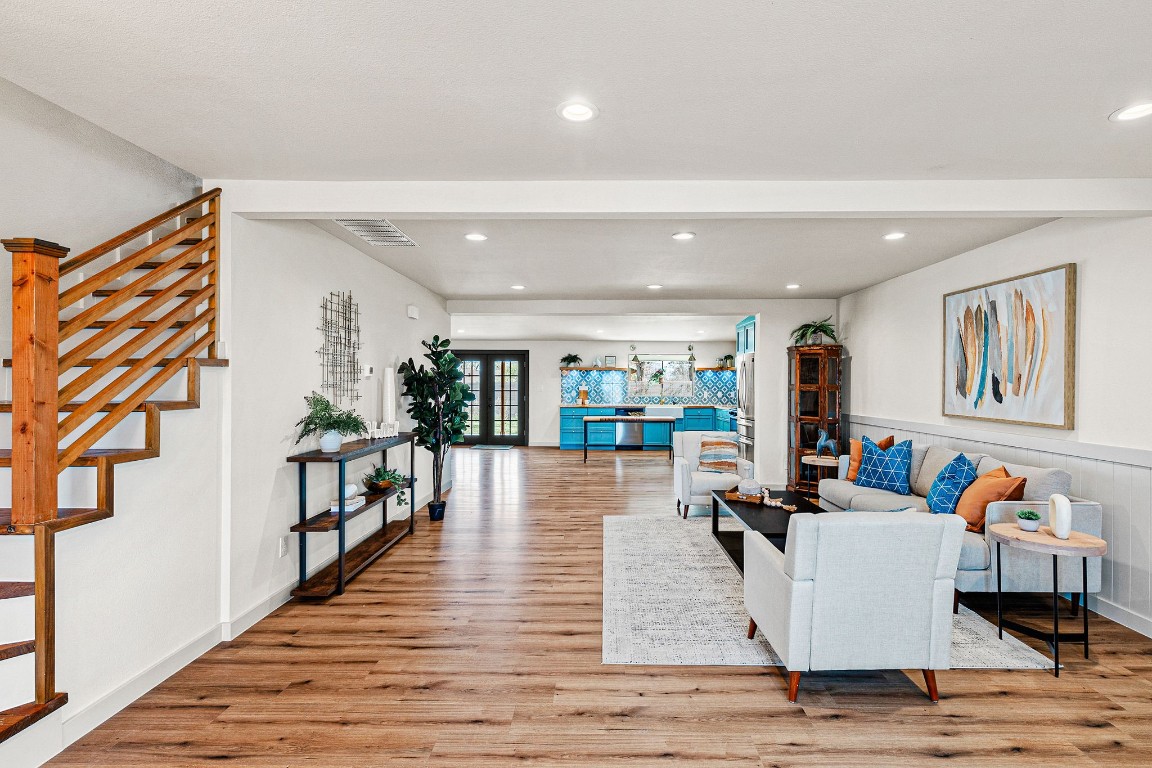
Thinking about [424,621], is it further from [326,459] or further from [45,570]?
[45,570]

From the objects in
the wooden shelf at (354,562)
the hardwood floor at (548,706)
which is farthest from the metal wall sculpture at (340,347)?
the hardwood floor at (548,706)

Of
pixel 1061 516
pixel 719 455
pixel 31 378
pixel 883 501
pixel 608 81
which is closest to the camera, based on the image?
pixel 31 378

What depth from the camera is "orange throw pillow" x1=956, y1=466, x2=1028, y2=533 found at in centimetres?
340

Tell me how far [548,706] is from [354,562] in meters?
2.21

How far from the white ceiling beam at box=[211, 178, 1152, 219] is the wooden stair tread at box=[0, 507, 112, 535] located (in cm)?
167

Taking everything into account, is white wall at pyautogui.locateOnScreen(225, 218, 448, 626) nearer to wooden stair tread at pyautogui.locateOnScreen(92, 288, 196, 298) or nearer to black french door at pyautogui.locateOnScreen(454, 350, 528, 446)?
wooden stair tread at pyautogui.locateOnScreen(92, 288, 196, 298)

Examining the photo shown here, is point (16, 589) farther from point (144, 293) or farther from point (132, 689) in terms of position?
point (144, 293)

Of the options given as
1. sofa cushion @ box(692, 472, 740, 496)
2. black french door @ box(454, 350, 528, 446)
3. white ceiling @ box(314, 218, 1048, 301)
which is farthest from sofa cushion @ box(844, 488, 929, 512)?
black french door @ box(454, 350, 528, 446)

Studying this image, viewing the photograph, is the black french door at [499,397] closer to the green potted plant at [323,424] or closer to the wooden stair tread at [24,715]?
the green potted plant at [323,424]

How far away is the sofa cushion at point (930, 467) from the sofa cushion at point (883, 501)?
14 centimetres

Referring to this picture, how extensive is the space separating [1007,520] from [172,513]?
4.36 meters

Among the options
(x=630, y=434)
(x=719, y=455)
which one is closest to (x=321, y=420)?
(x=719, y=455)

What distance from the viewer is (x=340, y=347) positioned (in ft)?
14.0

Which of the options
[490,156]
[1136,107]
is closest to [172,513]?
[490,156]
